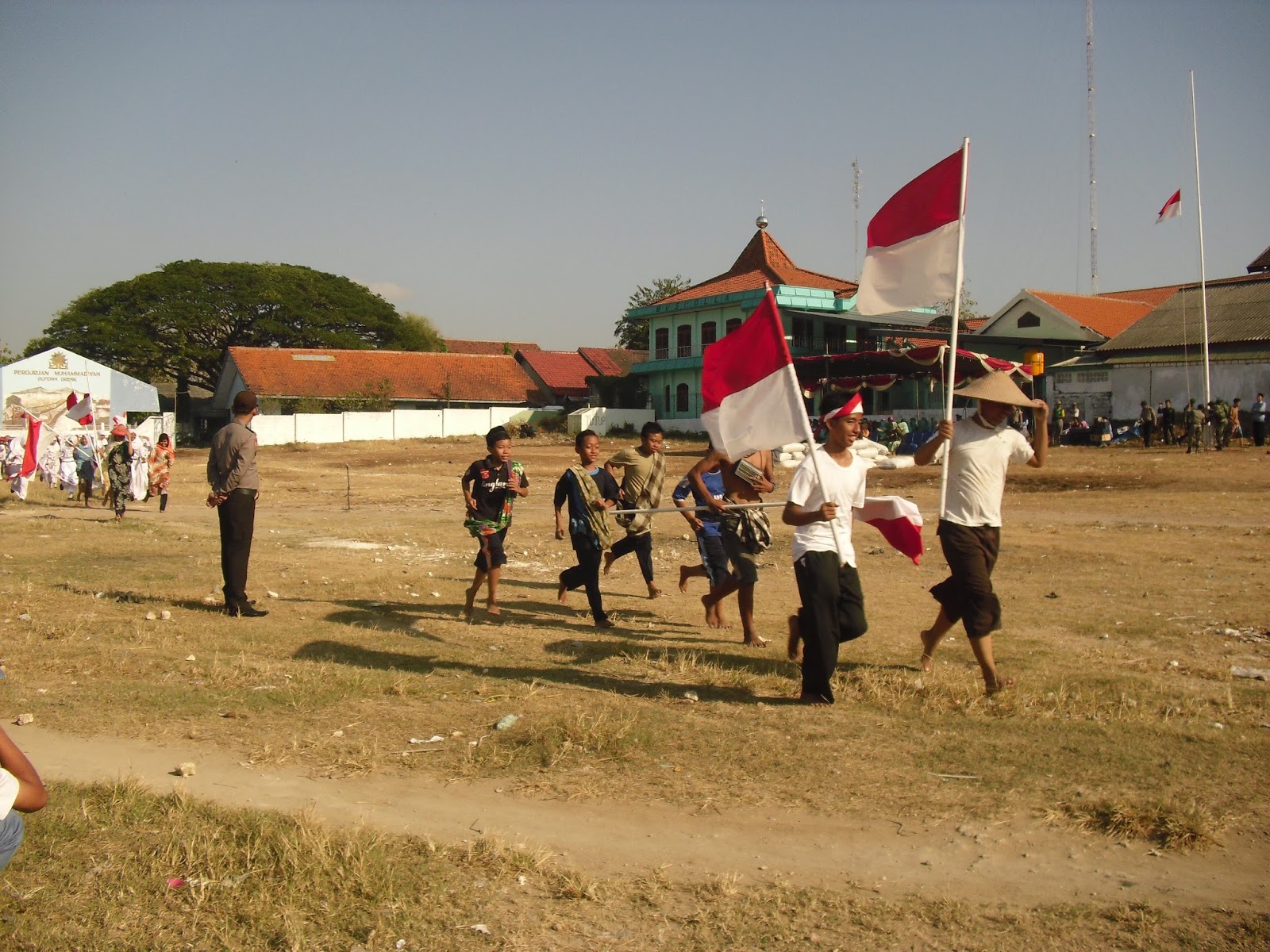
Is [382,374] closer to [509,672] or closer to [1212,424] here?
[1212,424]

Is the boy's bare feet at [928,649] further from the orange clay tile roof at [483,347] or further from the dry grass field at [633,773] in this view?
the orange clay tile roof at [483,347]

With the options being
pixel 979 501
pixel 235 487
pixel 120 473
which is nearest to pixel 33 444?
pixel 120 473

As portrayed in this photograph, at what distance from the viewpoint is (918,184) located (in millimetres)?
7180

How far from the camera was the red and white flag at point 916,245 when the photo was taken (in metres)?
6.90

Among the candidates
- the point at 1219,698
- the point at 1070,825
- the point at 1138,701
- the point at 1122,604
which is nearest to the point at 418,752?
the point at 1070,825

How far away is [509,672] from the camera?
767 centimetres

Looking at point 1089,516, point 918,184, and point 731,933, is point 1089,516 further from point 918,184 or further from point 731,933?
point 731,933

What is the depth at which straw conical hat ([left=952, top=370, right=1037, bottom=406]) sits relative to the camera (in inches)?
256

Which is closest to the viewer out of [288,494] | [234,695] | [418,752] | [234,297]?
[418,752]

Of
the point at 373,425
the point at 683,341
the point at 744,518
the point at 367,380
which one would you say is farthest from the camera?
the point at 367,380

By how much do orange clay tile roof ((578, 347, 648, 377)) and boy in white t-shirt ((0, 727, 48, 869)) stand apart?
53.9 metres

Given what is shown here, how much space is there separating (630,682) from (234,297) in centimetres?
5732

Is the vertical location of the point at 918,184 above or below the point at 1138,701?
above

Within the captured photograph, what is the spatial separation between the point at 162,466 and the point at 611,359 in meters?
40.1
